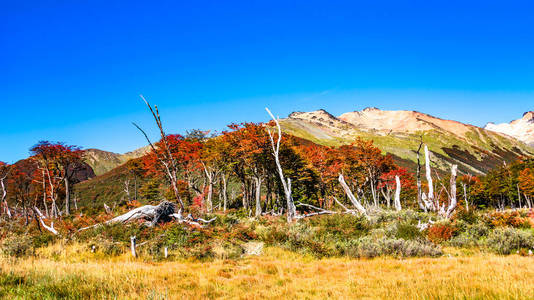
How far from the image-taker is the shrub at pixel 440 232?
10.1 meters

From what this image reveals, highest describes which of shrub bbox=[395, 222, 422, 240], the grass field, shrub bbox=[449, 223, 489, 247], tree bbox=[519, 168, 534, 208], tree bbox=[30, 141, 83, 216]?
tree bbox=[30, 141, 83, 216]

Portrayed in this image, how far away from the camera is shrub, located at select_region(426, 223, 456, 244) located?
33.1 ft

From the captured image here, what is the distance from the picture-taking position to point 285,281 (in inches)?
239

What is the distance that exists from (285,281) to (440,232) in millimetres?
7693

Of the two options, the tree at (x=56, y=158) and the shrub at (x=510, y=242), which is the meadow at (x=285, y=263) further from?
the tree at (x=56, y=158)

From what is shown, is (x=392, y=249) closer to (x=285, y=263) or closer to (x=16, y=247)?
(x=285, y=263)

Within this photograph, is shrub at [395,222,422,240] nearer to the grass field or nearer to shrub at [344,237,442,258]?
shrub at [344,237,442,258]

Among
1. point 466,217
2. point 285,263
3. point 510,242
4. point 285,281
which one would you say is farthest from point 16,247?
point 466,217

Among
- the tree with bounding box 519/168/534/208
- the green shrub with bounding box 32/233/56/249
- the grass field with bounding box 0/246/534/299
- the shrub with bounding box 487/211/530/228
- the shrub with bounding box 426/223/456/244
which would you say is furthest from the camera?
the tree with bounding box 519/168/534/208

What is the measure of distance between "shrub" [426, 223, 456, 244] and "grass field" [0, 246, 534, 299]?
9.55 feet

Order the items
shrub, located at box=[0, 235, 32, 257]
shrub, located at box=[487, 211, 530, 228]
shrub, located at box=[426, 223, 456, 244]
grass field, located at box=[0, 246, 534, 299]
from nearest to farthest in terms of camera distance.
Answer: grass field, located at box=[0, 246, 534, 299]
shrub, located at box=[0, 235, 32, 257]
shrub, located at box=[426, 223, 456, 244]
shrub, located at box=[487, 211, 530, 228]

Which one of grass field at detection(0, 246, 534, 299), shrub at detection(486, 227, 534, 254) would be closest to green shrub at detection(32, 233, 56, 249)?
grass field at detection(0, 246, 534, 299)

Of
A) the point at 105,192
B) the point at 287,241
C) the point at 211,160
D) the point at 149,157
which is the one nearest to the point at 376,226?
the point at 287,241

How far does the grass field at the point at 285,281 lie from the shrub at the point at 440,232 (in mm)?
2911
